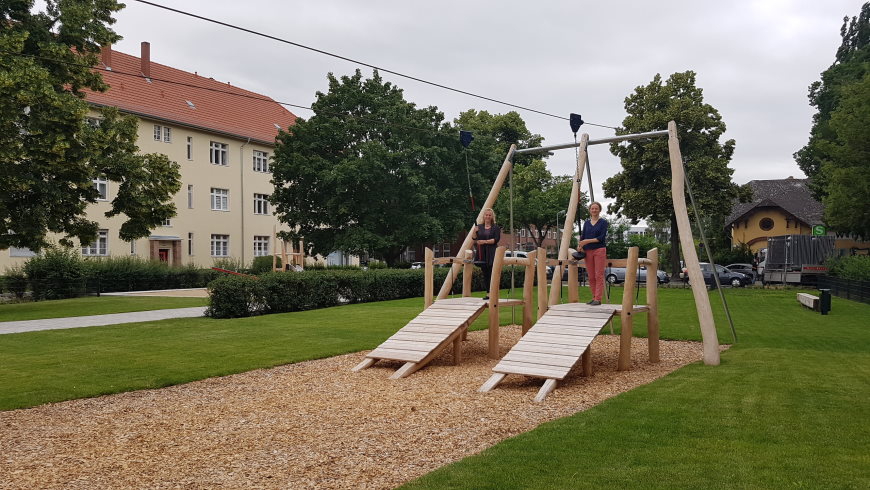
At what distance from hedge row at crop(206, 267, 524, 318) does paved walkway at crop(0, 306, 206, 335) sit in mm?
1383

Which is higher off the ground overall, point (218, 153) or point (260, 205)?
point (218, 153)

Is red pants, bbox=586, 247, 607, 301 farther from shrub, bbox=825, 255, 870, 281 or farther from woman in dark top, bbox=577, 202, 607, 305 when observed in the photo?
shrub, bbox=825, 255, 870, 281

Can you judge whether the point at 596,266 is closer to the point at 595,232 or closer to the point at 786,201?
the point at 595,232

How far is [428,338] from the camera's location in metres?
10.7

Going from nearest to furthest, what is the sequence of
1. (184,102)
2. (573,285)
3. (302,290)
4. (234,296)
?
1. (573,285)
2. (234,296)
3. (302,290)
4. (184,102)

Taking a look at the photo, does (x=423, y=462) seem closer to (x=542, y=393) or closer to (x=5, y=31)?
(x=542, y=393)

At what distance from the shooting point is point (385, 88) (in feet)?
124

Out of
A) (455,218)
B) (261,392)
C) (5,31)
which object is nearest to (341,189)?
(455,218)

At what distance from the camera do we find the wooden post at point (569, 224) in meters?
12.0

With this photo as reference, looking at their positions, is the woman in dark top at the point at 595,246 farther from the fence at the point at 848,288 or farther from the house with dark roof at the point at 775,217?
the house with dark roof at the point at 775,217

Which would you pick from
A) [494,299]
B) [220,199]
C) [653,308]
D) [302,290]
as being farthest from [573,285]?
[220,199]

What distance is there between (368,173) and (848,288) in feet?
68.4

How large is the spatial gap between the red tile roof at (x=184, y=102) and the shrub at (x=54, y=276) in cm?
1118

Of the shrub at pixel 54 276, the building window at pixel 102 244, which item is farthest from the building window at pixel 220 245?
the shrub at pixel 54 276
